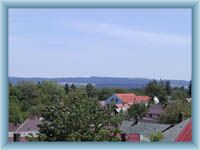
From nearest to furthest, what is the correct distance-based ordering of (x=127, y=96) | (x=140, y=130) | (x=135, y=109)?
(x=127, y=96) → (x=135, y=109) → (x=140, y=130)

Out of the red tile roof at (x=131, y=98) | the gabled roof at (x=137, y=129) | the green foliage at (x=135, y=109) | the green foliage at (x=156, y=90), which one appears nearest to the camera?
the green foliage at (x=156, y=90)

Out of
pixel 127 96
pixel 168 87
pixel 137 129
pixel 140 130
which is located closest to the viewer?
pixel 168 87

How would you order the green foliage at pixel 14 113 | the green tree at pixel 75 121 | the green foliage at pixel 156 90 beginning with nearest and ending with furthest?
the green foliage at pixel 14 113 → the green tree at pixel 75 121 → the green foliage at pixel 156 90

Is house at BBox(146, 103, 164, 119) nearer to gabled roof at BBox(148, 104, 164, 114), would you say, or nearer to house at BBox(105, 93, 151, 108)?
gabled roof at BBox(148, 104, 164, 114)

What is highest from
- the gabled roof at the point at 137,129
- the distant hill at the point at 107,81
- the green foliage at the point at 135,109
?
the distant hill at the point at 107,81

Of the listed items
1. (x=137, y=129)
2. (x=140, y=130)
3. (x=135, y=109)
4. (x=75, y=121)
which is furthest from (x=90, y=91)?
(x=137, y=129)

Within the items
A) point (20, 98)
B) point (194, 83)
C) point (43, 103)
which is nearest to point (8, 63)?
point (20, 98)

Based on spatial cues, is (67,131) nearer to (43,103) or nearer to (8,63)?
(43,103)

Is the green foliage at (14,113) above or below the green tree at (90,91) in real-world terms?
below

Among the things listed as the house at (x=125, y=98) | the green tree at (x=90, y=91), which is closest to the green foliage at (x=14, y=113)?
the green tree at (x=90, y=91)

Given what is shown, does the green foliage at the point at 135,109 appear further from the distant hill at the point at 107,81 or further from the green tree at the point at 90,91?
the distant hill at the point at 107,81

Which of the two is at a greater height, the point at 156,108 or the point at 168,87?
the point at 168,87

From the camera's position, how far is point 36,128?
5.59 ft

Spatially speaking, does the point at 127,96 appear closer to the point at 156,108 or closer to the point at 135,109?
the point at 135,109
